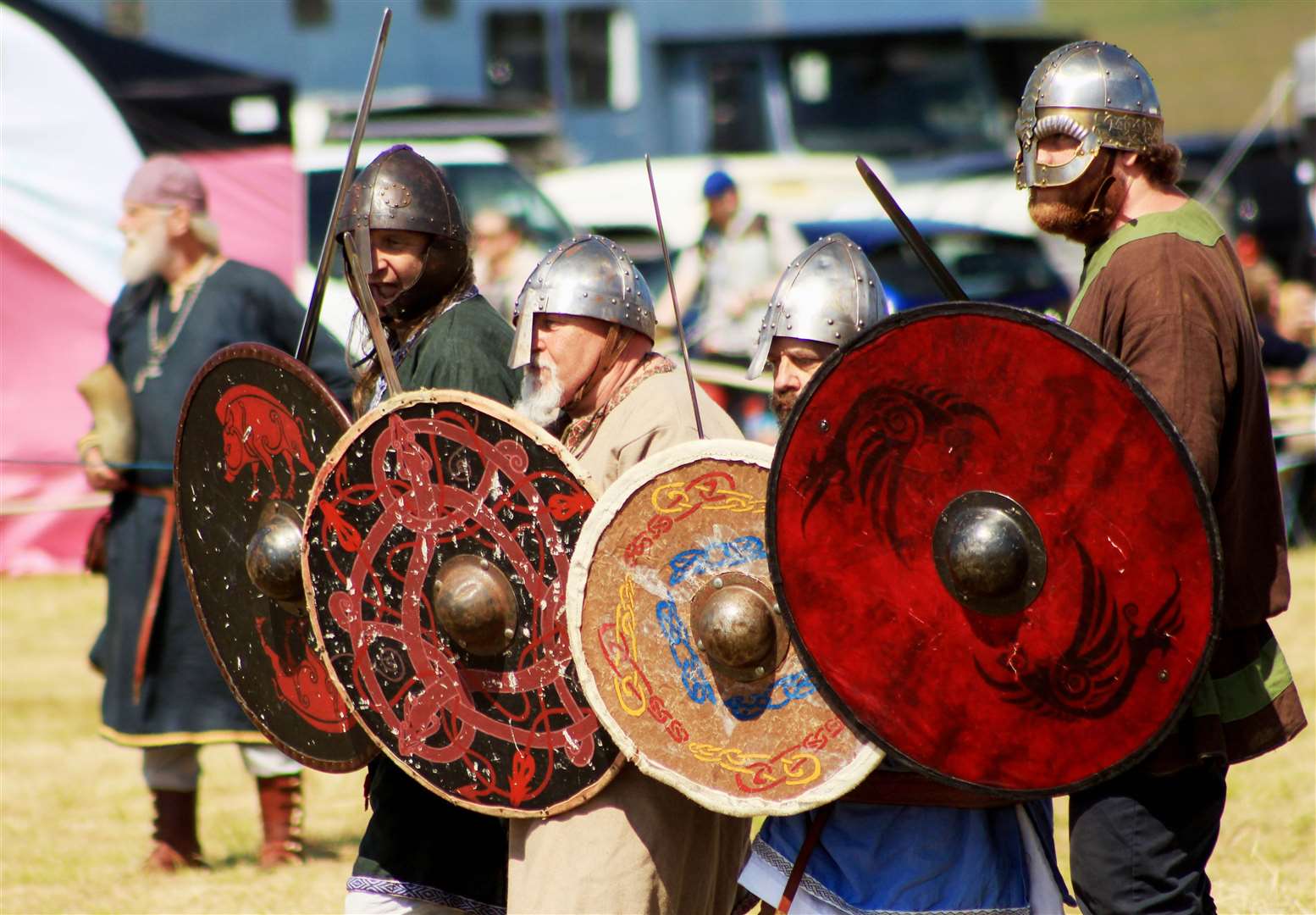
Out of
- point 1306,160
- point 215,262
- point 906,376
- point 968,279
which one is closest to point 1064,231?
point 906,376

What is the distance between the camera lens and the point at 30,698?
754cm

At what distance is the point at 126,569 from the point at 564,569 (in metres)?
2.55

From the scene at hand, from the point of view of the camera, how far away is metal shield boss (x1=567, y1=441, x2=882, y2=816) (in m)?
2.83

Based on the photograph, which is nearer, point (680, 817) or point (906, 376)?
point (906, 376)

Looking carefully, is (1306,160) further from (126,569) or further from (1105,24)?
(126,569)

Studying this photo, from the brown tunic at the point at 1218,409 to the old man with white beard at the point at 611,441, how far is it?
0.68 m

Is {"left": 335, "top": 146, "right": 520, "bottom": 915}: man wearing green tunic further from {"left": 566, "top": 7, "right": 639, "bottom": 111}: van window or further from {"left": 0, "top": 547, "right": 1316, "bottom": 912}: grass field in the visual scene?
{"left": 566, "top": 7, "right": 639, "bottom": 111}: van window

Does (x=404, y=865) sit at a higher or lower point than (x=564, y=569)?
lower

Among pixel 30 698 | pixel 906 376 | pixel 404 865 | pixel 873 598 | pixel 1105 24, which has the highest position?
pixel 1105 24

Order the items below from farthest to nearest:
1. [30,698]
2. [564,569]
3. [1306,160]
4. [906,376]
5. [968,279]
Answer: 1. [1306,160]
2. [968,279]
3. [30,698]
4. [564,569]
5. [906,376]

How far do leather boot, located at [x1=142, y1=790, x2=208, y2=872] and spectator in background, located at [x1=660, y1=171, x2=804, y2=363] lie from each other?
4.51 meters

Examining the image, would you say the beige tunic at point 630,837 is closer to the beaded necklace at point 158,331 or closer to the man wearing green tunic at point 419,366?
the man wearing green tunic at point 419,366

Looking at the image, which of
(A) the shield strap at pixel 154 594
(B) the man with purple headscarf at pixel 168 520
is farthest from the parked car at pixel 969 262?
(A) the shield strap at pixel 154 594

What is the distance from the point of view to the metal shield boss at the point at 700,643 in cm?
283
